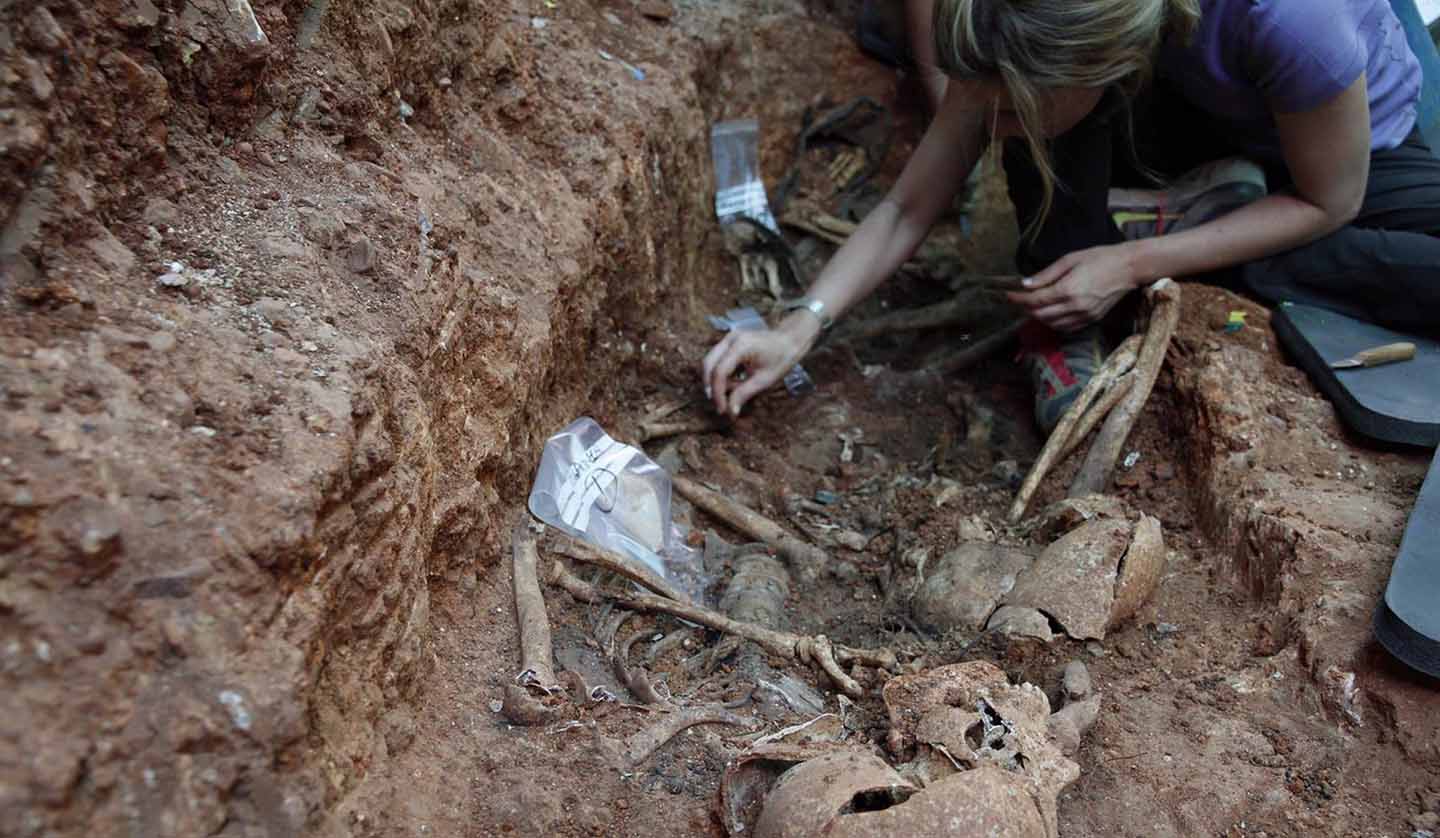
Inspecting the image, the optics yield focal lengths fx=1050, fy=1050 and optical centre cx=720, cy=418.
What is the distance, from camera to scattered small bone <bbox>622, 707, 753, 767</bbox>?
5.75 feet

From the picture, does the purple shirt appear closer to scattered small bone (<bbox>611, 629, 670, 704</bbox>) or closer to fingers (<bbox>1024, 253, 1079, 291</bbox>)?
fingers (<bbox>1024, 253, 1079, 291</bbox>)

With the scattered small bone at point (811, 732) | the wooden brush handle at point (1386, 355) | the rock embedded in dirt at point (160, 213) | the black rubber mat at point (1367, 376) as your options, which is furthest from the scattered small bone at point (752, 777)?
the wooden brush handle at point (1386, 355)

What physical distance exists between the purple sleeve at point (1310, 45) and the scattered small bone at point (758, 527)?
5.14ft

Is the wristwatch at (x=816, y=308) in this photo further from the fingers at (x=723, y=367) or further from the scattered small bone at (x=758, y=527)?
the scattered small bone at (x=758, y=527)

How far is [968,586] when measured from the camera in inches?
89.4

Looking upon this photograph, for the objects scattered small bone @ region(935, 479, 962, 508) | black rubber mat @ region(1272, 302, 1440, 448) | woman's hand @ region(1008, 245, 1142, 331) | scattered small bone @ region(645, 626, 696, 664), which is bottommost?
scattered small bone @ region(935, 479, 962, 508)

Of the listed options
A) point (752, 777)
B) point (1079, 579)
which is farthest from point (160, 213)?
point (1079, 579)

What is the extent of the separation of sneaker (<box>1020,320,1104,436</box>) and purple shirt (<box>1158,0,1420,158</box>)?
690mm

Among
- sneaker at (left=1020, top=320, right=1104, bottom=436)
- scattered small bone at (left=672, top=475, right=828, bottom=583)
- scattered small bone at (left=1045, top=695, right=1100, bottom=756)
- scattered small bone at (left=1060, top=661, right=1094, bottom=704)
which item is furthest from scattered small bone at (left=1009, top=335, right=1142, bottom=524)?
scattered small bone at (left=1045, top=695, right=1100, bottom=756)

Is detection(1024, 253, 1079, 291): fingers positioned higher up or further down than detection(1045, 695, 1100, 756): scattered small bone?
higher up

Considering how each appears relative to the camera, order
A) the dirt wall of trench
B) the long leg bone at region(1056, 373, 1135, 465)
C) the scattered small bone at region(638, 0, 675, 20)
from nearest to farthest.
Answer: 1. the dirt wall of trench
2. the long leg bone at region(1056, 373, 1135, 465)
3. the scattered small bone at region(638, 0, 675, 20)

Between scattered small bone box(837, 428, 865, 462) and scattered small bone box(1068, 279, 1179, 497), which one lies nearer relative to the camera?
scattered small bone box(1068, 279, 1179, 497)

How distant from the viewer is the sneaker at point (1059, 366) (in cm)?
300

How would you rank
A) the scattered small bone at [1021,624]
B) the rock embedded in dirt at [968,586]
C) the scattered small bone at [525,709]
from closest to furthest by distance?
1. the scattered small bone at [525,709]
2. the scattered small bone at [1021,624]
3. the rock embedded in dirt at [968,586]
